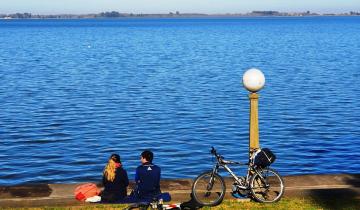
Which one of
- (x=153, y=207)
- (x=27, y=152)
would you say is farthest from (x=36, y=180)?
(x=153, y=207)

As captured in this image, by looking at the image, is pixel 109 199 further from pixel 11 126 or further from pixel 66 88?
pixel 66 88

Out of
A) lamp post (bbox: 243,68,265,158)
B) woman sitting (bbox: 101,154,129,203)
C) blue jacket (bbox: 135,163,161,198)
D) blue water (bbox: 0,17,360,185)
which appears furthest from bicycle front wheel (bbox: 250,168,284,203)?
blue water (bbox: 0,17,360,185)

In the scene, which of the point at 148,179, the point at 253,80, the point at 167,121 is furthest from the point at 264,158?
the point at 167,121

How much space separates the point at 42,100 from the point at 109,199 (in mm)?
27314

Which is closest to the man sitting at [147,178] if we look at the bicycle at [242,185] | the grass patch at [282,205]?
the grass patch at [282,205]

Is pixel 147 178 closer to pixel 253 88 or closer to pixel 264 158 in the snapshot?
pixel 264 158

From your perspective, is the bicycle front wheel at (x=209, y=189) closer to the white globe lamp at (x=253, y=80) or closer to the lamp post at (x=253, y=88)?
the lamp post at (x=253, y=88)

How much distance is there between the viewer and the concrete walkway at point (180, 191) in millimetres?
12727

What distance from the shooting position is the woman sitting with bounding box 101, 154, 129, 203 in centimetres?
1276

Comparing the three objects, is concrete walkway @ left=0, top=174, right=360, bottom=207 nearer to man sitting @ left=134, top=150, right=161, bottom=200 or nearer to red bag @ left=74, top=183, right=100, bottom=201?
red bag @ left=74, top=183, right=100, bottom=201

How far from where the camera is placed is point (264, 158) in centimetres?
1275

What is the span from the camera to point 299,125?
102 ft

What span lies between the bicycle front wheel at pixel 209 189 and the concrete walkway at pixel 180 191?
0.58 meters

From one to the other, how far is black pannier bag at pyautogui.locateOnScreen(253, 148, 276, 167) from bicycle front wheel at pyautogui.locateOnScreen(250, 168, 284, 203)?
26 centimetres
